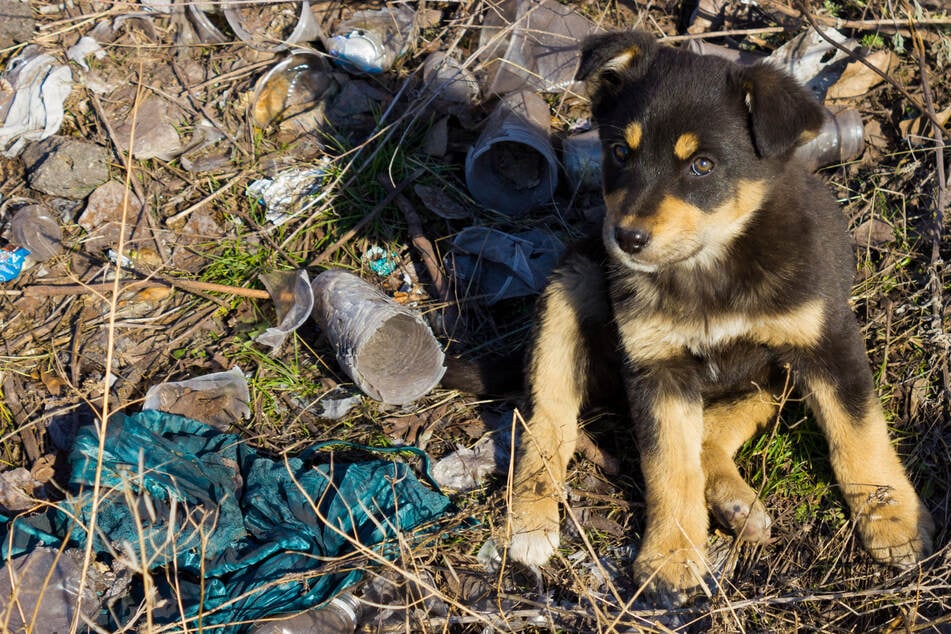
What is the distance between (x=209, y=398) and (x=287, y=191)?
1509 millimetres

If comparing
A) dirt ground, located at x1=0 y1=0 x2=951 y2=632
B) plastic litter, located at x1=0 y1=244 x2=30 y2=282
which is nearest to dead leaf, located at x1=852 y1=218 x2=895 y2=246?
dirt ground, located at x1=0 y1=0 x2=951 y2=632

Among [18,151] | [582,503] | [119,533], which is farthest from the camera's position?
[18,151]

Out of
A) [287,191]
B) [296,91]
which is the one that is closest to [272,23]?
[296,91]

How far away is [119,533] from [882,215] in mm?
4095

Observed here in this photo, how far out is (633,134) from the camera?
3299mm

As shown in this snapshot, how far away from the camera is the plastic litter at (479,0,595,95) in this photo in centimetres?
558

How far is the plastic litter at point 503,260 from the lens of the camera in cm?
487

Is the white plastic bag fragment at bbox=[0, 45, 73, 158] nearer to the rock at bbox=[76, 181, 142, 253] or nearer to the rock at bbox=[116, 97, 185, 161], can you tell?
the rock at bbox=[116, 97, 185, 161]

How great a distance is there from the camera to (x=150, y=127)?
18.0 ft

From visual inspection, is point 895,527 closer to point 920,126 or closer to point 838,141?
point 838,141


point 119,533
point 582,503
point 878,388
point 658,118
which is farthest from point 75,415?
point 878,388

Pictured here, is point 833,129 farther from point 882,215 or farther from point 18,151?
point 18,151

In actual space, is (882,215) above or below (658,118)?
below

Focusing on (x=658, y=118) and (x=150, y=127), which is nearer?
(x=658, y=118)
